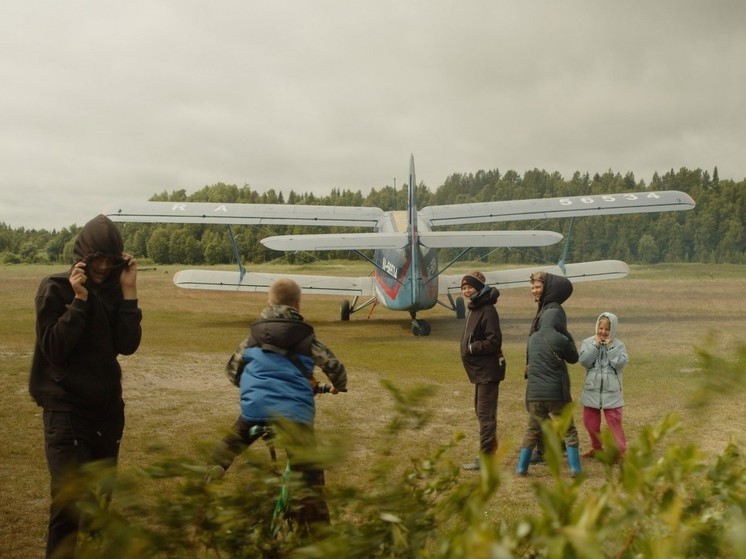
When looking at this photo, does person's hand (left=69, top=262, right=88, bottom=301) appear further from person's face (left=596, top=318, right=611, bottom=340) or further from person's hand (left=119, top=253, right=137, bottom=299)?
person's face (left=596, top=318, right=611, bottom=340)

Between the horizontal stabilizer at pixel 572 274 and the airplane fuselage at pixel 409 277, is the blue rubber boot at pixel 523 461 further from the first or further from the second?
the horizontal stabilizer at pixel 572 274

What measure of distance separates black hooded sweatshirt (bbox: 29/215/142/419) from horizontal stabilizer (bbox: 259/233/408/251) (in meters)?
9.77

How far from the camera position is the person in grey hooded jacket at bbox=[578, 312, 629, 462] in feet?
19.9

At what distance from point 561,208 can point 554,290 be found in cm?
1283

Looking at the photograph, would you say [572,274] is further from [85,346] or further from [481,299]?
[85,346]

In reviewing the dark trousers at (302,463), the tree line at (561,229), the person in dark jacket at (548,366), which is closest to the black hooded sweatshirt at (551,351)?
the person in dark jacket at (548,366)

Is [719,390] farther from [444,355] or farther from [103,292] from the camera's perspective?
[444,355]

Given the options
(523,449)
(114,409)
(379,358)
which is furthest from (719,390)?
(379,358)

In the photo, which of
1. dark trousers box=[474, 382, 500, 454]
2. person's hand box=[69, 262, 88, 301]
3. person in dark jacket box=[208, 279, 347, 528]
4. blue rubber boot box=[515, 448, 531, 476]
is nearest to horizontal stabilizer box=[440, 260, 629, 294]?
dark trousers box=[474, 382, 500, 454]

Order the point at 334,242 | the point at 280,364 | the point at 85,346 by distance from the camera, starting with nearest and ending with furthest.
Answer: the point at 85,346 < the point at 280,364 < the point at 334,242

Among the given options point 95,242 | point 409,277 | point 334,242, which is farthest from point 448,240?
point 95,242

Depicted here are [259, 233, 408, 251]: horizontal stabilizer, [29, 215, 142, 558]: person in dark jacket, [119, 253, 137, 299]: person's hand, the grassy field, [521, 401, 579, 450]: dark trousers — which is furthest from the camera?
[259, 233, 408, 251]: horizontal stabilizer

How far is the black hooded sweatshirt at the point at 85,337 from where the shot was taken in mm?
3115

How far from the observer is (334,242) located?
45.9 ft
